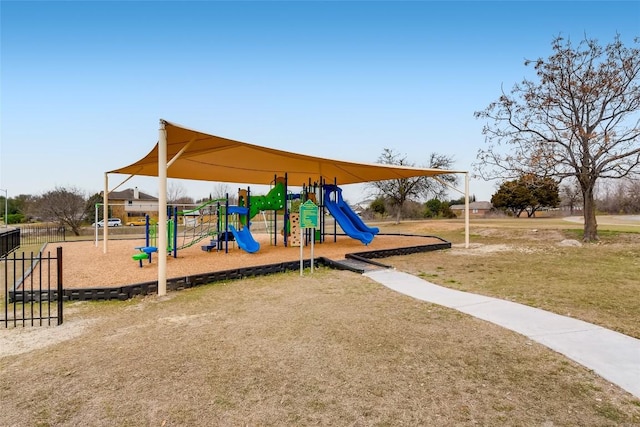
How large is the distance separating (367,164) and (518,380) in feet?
27.8

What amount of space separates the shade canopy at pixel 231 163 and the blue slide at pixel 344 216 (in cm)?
101

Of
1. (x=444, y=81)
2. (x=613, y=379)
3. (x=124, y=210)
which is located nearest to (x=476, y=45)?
(x=444, y=81)

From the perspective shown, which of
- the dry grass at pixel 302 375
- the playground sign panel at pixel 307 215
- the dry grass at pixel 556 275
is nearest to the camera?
the dry grass at pixel 302 375

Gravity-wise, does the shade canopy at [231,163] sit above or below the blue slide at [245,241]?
above

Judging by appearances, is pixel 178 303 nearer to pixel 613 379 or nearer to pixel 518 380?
pixel 518 380

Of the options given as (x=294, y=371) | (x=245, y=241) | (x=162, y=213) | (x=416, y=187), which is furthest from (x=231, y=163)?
(x=416, y=187)

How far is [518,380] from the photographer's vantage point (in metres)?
2.85

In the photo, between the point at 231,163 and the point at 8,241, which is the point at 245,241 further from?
the point at 8,241

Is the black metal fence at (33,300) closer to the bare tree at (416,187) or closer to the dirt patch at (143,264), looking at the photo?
the dirt patch at (143,264)

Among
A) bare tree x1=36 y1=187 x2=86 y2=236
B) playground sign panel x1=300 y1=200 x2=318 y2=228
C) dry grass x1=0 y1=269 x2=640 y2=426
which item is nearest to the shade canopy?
playground sign panel x1=300 y1=200 x2=318 y2=228

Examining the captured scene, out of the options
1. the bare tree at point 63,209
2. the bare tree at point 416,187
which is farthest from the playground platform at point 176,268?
the bare tree at point 416,187

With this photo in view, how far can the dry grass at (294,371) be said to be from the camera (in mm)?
2395

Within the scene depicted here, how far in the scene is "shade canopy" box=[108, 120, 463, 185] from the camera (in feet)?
25.1

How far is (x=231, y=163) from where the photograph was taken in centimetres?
Answer: 1160
